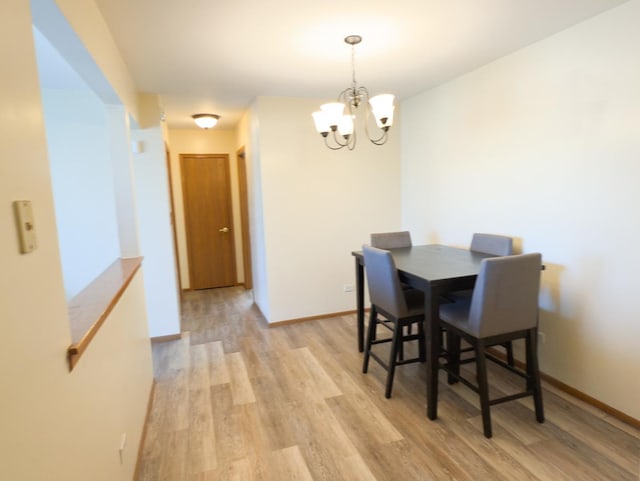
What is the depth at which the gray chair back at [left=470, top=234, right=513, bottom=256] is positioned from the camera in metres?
2.83

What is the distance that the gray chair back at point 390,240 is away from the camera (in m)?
3.51

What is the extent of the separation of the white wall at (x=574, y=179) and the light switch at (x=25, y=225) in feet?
9.09

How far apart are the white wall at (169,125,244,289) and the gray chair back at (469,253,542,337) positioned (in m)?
4.24

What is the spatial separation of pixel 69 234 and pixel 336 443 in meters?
2.77

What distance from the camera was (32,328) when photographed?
86 centimetres

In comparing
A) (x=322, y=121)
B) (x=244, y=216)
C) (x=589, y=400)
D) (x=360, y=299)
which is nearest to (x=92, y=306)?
(x=322, y=121)

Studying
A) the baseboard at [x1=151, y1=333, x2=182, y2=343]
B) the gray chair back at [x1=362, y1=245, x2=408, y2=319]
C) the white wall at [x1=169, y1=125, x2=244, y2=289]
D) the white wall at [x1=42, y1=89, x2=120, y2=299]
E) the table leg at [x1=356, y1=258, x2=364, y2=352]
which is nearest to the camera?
the gray chair back at [x1=362, y1=245, x2=408, y2=319]

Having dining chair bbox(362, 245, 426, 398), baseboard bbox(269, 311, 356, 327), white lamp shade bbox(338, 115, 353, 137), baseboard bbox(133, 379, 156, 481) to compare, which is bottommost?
baseboard bbox(133, 379, 156, 481)

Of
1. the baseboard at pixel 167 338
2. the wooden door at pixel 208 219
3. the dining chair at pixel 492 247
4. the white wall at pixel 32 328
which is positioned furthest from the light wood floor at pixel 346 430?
the wooden door at pixel 208 219

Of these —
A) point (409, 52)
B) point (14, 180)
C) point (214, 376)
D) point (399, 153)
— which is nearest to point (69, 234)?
point (214, 376)

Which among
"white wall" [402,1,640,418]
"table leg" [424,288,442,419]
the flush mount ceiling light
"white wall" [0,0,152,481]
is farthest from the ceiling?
"table leg" [424,288,442,419]

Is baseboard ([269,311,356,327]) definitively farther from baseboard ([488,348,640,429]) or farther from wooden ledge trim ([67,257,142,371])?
wooden ledge trim ([67,257,142,371])

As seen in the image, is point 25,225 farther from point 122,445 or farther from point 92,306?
point 122,445

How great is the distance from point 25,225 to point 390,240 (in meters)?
3.01
